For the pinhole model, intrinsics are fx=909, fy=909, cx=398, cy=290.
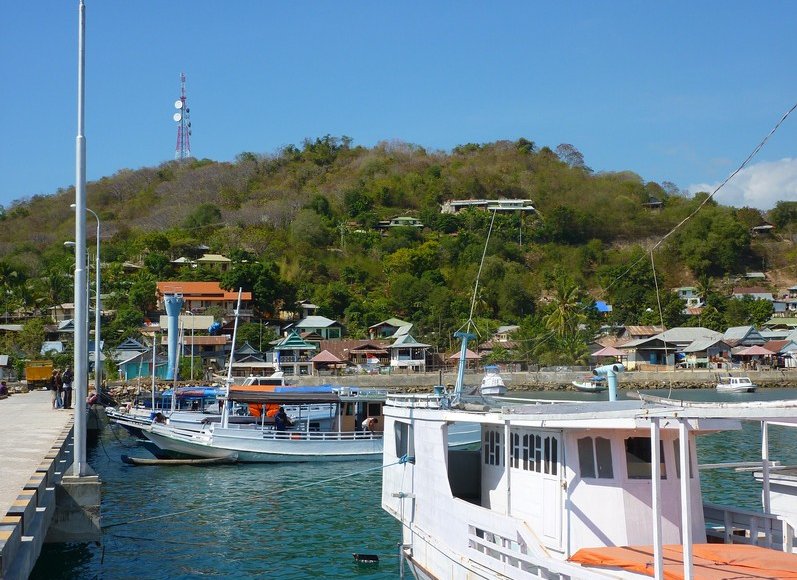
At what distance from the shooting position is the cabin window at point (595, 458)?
1269cm

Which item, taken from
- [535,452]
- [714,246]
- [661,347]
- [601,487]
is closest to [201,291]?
[661,347]

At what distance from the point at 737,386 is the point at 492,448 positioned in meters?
70.4

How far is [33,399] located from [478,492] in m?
33.5

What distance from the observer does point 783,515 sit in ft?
46.6

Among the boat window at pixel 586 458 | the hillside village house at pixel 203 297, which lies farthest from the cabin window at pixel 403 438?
the hillside village house at pixel 203 297

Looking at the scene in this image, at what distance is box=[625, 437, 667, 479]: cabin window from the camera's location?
12664 mm

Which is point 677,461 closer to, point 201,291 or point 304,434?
point 304,434

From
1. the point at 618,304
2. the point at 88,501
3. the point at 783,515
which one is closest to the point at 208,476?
the point at 88,501

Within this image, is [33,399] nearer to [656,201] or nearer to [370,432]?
[370,432]

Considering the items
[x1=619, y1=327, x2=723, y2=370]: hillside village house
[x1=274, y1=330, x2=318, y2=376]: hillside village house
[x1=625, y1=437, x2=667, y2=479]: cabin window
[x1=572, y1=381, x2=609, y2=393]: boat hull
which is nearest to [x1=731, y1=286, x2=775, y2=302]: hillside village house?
[x1=619, y1=327, x2=723, y2=370]: hillside village house

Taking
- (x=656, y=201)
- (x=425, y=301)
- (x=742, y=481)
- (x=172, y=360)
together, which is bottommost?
(x=742, y=481)

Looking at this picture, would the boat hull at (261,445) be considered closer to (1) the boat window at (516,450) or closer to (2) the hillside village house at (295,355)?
(1) the boat window at (516,450)

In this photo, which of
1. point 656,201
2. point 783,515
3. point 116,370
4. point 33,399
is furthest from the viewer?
point 656,201

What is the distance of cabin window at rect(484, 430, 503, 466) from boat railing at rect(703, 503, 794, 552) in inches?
136
